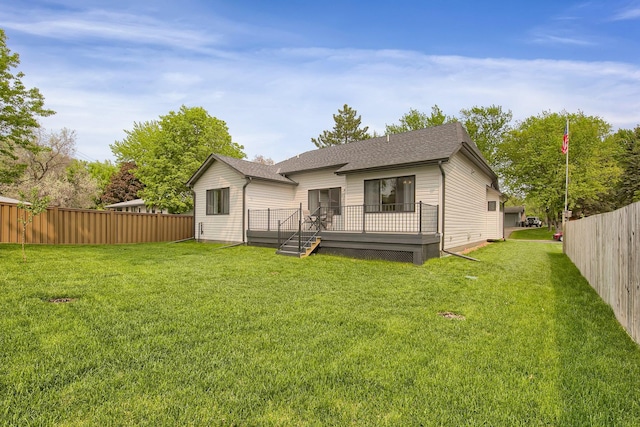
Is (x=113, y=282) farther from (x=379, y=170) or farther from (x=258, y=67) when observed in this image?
(x=258, y=67)

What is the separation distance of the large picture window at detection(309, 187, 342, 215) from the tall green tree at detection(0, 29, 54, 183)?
37.5 ft

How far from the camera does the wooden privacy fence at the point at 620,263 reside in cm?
331

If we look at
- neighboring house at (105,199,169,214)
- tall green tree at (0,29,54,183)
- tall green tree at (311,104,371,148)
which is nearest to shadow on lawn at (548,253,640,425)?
tall green tree at (0,29,54,183)

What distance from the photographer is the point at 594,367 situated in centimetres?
274

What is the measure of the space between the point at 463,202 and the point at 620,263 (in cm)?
873

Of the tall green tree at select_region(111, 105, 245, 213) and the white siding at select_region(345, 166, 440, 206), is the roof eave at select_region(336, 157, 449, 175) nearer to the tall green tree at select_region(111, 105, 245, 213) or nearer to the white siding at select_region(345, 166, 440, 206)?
the white siding at select_region(345, 166, 440, 206)

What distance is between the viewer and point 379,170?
11.2 meters

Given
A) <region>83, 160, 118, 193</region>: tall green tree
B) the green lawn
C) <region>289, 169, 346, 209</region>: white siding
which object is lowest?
the green lawn

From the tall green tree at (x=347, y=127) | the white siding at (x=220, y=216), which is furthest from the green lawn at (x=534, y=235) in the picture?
the white siding at (x=220, y=216)

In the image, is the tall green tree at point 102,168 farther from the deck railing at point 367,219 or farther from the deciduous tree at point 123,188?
the deck railing at point 367,219

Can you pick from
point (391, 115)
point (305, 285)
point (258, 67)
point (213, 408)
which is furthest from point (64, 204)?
point (391, 115)

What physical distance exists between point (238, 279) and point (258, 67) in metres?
9.53

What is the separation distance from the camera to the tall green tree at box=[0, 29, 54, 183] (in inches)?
448

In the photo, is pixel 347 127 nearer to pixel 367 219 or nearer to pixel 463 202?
pixel 463 202
